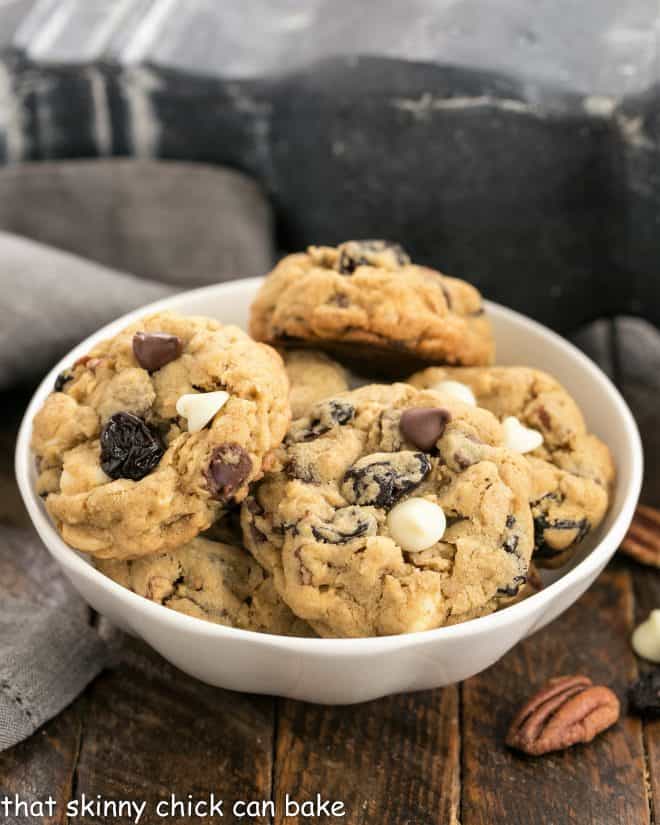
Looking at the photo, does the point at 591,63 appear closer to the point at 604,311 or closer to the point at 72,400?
the point at 604,311

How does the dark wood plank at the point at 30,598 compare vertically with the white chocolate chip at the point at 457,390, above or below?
below

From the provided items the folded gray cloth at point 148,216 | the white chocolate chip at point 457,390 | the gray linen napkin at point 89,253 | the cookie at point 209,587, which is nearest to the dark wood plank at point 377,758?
the cookie at point 209,587

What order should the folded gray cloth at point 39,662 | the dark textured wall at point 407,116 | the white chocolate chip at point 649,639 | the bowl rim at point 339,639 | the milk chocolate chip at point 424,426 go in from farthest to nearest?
the dark textured wall at point 407,116, the white chocolate chip at point 649,639, the folded gray cloth at point 39,662, the milk chocolate chip at point 424,426, the bowl rim at point 339,639

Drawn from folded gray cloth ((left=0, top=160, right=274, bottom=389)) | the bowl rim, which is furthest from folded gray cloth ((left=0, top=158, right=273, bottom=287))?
the bowl rim

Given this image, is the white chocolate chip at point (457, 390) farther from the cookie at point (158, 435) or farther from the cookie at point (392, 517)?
the cookie at point (158, 435)

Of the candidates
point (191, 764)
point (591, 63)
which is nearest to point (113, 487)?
point (191, 764)
